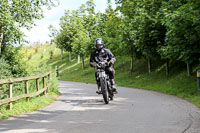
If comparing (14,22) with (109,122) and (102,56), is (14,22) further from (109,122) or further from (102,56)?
(109,122)

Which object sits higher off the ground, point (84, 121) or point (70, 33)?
point (70, 33)

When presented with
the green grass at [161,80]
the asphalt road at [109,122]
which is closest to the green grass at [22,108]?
the asphalt road at [109,122]

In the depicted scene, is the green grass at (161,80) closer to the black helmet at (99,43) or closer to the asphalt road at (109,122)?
the asphalt road at (109,122)

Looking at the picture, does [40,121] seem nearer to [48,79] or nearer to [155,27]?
[48,79]

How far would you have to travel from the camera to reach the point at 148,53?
71.5ft

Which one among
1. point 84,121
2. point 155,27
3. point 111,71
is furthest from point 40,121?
point 155,27

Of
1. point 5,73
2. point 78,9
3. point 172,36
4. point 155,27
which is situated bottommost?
point 5,73

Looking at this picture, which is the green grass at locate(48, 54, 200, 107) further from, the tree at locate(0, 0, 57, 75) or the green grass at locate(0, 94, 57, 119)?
the tree at locate(0, 0, 57, 75)

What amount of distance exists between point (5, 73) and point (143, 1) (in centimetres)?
1507

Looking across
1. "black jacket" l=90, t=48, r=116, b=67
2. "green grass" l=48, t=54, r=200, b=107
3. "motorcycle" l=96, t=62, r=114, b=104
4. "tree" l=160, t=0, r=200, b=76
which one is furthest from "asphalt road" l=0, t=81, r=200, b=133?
"tree" l=160, t=0, r=200, b=76

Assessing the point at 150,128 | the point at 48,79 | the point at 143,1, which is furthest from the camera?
the point at 143,1

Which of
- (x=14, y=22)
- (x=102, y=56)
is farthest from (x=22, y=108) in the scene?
(x=14, y=22)

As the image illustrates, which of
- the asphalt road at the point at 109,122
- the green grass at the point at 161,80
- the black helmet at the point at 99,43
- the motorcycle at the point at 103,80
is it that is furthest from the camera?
the green grass at the point at 161,80

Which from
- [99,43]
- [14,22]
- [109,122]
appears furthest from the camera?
[14,22]
